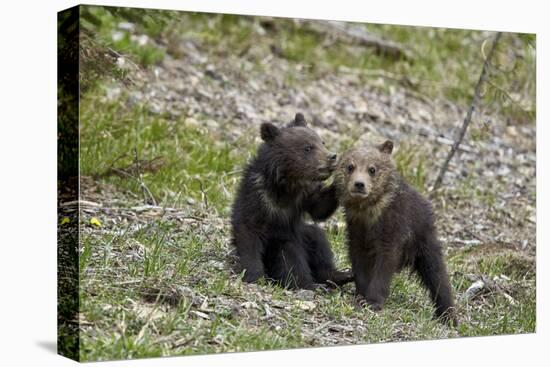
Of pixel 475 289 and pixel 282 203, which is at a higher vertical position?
pixel 282 203

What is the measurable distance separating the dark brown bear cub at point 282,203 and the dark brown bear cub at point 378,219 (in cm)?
25

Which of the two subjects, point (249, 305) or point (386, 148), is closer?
point (249, 305)

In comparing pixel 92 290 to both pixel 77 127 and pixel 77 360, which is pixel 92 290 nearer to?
pixel 77 360

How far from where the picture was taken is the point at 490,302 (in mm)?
9453

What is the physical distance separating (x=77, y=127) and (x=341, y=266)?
Result: 10.7 ft

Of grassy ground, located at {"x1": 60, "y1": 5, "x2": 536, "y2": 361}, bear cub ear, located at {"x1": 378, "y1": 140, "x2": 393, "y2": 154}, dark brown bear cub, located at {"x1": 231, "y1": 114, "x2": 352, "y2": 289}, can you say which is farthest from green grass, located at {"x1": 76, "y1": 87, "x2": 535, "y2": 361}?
bear cub ear, located at {"x1": 378, "y1": 140, "x2": 393, "y2": 154}

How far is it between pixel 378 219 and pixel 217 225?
88.8 inches

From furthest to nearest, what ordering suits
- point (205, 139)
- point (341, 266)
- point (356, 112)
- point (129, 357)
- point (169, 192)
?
point (356, 112) → point (205, 139) → point (169, 192) → point (341, 266) → point (129, 357)

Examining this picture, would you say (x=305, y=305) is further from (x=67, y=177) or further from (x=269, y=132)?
(x=67, y=177)

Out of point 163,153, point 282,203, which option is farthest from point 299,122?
point 163,153

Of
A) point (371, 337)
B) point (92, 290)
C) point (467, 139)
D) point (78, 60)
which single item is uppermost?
point (78, 60)

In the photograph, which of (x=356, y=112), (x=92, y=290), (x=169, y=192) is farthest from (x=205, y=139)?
(x=92, y=290)

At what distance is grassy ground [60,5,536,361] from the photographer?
24.5 ft

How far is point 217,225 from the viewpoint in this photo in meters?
9.81
